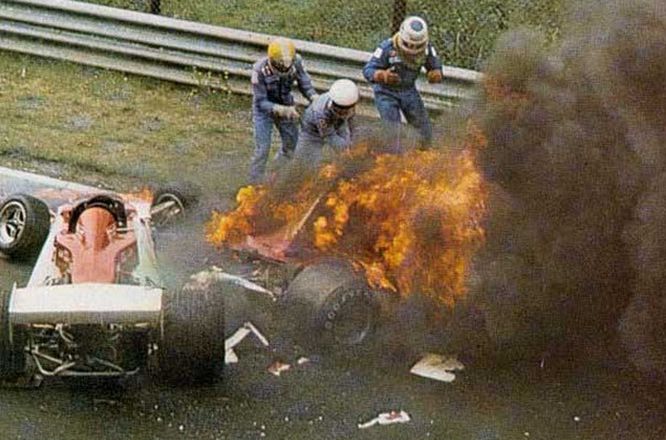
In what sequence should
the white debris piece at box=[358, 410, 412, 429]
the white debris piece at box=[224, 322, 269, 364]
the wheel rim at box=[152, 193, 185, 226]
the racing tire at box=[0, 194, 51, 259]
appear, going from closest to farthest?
the white debris piece at box=[358, 410, 412, 429] < the white debris piece at box=[224, 322, 269, 364] < the racing tire at box=[0, 194, 51, 259] < the wheel rim at box=[152, 193, 185, 226]

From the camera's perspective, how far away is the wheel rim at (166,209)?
1177cm

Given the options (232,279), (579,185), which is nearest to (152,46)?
(232,279)

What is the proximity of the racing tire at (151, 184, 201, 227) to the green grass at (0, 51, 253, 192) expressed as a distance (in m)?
1.06

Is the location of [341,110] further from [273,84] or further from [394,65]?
[394,65]

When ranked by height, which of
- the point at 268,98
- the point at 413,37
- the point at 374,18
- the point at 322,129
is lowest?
the point at 322,129

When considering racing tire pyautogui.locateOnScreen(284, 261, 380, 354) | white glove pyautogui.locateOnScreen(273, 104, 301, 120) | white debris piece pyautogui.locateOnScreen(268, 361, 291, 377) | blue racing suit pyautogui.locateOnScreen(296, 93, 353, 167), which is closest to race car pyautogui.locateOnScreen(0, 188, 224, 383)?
white debris piece pyautogui.locateOnScreen(268, 361, 291, 377)

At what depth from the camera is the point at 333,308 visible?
971 centimetres

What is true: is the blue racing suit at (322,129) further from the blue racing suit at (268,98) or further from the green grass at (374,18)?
the green grass at (374,18)

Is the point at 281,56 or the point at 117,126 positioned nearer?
the point at 281,56

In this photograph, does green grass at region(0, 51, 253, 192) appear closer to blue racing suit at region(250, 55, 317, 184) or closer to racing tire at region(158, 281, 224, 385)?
blue racing suit at region(250, 55, 317, 184)

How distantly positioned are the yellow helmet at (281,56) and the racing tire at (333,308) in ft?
11.3

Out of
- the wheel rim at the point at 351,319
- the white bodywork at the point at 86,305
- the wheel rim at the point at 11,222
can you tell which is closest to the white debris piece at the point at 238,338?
the wheel rim at the point at 351,319

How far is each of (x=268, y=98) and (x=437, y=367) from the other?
4.39 metres

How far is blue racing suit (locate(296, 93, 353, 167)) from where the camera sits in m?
12.5
